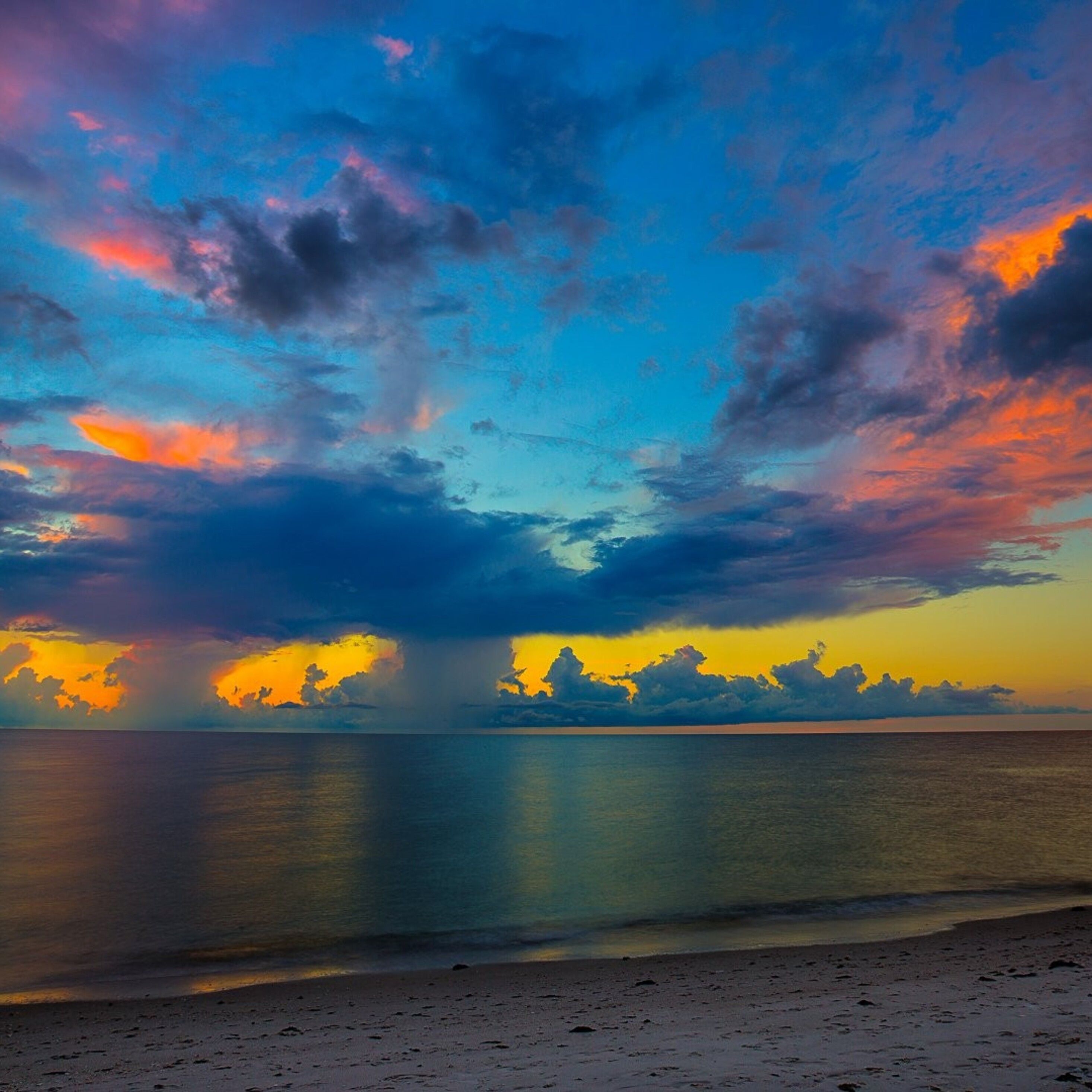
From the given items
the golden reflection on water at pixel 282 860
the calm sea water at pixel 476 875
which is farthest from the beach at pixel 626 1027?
the golden reflection on water at pixel 282 860

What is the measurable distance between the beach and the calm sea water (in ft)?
12.7

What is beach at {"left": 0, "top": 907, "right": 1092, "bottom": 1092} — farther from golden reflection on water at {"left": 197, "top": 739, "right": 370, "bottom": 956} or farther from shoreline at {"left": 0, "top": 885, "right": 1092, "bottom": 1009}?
golden reflection on water at {"left": 197, "top": 739, "right": 370, "bottom": 956}

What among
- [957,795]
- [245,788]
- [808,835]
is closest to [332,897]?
[808,835]

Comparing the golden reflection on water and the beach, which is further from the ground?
the beach

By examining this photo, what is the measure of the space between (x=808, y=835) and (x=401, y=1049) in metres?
51.6

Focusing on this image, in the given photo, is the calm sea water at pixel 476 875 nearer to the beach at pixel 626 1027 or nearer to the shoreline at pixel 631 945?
the shoreline at pixel 631 945

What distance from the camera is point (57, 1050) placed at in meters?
17.3

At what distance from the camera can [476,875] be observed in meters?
44.2

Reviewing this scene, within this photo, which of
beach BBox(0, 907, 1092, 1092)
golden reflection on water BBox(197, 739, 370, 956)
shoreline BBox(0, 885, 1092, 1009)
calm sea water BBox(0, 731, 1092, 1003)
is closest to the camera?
beach BBox(0, 907, 1092, 1092)

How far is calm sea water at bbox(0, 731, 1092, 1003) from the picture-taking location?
95.9 feet

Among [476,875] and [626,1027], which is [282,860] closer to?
[476,875]

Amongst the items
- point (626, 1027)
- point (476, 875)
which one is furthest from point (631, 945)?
point (476, 875)

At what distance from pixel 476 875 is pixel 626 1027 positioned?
3039cm

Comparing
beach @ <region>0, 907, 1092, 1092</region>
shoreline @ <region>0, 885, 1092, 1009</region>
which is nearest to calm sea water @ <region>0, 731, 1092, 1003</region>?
shoreline @ <region>0, 885, 1092, 1009</region>
